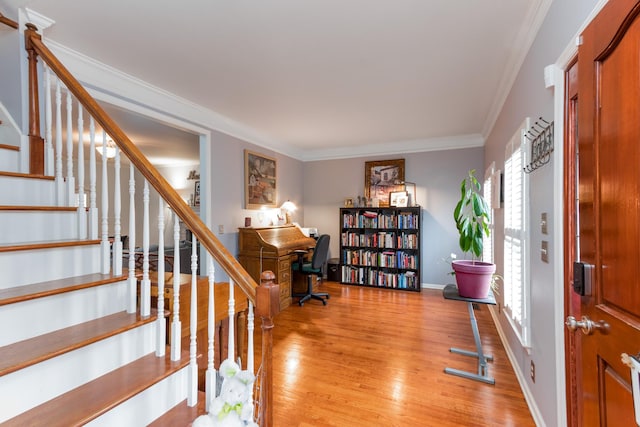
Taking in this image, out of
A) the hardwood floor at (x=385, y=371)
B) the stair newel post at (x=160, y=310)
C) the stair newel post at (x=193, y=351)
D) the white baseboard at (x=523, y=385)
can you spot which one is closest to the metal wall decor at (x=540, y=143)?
the white baseboard at (x=523, y=385)

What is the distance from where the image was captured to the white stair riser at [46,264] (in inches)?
54.1

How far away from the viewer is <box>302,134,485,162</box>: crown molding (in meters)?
4.62

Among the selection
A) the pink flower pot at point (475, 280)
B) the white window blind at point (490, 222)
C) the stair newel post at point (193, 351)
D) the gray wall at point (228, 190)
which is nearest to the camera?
the stair newel post at point (193, 351)

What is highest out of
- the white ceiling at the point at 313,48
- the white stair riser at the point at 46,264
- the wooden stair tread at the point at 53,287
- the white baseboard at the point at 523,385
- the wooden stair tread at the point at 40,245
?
the white ceiling at the point at 313,48

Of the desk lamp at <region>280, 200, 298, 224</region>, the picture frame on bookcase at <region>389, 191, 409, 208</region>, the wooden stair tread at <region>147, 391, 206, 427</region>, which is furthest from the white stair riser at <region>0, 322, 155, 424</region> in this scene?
the picture frame on bookcase at <region>389, 191, 409, 208</region>

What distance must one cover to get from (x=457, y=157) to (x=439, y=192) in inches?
24.9

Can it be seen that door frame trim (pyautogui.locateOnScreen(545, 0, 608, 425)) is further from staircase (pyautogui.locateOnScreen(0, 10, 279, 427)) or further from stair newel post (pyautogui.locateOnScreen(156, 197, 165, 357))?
stair newel post (pyautogui.locateOnScreen(156, 197, 165, 357))

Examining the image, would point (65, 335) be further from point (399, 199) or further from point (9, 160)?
point (399, 199)

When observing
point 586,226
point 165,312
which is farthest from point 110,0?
point 586,226

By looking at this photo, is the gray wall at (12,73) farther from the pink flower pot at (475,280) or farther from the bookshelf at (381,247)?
the bookshelf at (381,247)

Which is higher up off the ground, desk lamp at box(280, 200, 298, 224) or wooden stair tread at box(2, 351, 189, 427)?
desk lamp at box(280, 200, 298, 224)

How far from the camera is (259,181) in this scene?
4.42 meters

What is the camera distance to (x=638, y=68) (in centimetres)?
72

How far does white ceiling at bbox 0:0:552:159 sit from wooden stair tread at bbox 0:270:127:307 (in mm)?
1650
